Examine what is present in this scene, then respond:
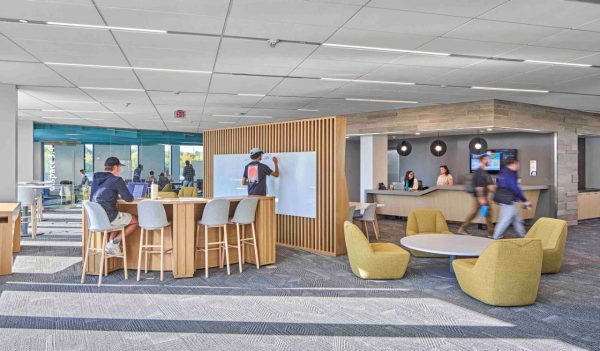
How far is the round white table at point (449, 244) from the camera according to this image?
531 centimetres

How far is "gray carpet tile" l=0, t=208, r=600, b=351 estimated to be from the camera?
3725mm

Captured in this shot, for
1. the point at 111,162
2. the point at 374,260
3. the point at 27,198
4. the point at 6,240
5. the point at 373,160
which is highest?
the point at 373,160

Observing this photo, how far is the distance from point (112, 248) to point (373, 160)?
26.8ft

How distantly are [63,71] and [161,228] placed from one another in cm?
305

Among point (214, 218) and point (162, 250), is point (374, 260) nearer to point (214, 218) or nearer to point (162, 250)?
point (214, 218)

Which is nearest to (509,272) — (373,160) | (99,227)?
(99,227)

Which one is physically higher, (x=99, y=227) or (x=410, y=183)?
(x=410, y=183)

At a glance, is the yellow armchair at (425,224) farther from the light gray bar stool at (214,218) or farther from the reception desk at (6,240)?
the reception desk at (6,240)

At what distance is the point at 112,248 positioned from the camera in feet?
19.0

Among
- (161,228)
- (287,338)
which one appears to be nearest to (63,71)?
(161,228)

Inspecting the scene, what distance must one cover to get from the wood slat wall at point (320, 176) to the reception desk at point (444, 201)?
4.33 m

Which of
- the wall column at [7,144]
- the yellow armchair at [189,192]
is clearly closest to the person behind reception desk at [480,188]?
the yellow armchair at [189,192]

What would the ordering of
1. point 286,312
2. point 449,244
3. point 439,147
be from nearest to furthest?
point 286,312 < point 449,244 < point 439,147

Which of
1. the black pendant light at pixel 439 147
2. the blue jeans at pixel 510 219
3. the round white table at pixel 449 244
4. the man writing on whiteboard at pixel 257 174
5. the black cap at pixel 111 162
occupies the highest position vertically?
the black pendant light at pixel 439 147
